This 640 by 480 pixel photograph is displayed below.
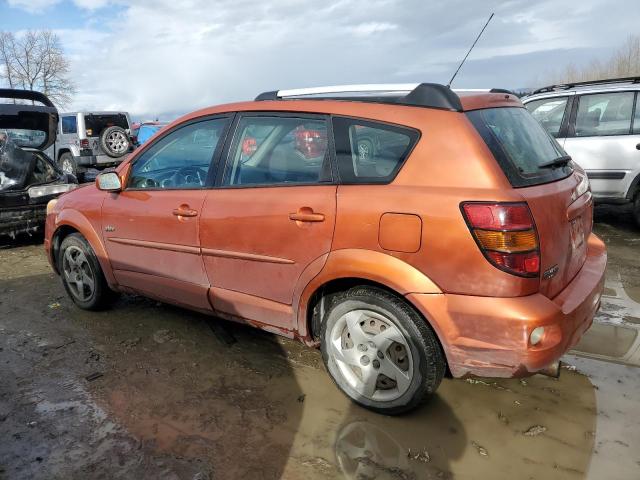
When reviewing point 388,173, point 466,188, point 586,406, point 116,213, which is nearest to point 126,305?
point 116,213

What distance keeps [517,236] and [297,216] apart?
113 cm

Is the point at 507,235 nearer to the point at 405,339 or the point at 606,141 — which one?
the point at 405,339

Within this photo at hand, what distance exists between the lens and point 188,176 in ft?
11.3

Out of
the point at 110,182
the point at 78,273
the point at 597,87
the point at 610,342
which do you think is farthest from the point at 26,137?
the point at 597,87

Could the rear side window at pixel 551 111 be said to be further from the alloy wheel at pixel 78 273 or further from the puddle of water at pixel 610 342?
the alloy wheel at pixel 78 273

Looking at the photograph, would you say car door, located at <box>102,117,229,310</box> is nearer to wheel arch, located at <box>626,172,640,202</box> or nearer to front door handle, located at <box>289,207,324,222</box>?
front door handle, located at <box>289,207,324,222</box>

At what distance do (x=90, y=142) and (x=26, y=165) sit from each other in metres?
8.30

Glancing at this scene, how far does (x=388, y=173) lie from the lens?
99.3 inches

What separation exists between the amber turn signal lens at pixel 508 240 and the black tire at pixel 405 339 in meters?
0.52

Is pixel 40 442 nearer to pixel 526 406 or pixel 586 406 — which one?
pixel 526 406

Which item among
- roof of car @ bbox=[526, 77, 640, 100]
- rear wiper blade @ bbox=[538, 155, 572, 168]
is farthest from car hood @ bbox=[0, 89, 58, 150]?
roof of car @ bbox=[526, 77, 640, 100]

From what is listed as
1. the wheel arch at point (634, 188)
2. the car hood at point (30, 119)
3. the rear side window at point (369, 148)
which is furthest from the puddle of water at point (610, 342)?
the car hood at point (30, 119)

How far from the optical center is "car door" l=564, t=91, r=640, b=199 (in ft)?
20.1

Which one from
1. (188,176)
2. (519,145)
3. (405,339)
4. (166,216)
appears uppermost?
(519,145)
